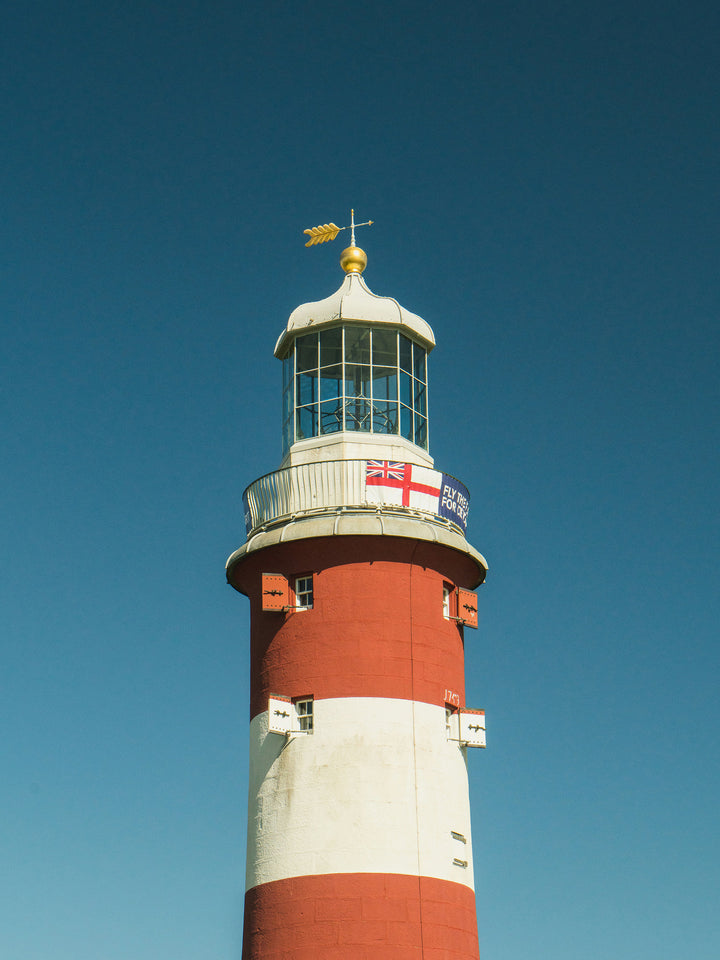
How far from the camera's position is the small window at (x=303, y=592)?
30.8 metres

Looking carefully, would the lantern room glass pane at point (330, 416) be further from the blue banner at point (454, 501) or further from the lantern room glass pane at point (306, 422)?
the blue banner at point (454, 501)

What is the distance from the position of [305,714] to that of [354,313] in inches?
402

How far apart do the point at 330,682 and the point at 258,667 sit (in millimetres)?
2446

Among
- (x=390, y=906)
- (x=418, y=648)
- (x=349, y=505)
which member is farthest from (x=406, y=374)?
(x=390, y=906)

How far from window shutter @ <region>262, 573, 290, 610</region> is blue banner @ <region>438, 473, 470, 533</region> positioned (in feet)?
13.7

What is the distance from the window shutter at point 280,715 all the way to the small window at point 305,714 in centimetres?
22

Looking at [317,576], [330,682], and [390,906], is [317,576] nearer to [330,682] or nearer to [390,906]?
[330,682]

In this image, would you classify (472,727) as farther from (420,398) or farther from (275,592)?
(420,398)

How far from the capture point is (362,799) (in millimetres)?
28344

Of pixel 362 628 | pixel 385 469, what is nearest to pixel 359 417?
pixel 385 469

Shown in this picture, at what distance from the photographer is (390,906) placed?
90.5ft

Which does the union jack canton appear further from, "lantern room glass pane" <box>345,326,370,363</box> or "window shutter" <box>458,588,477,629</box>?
"lantern room glass pane" <box>345,326,370,363</box>

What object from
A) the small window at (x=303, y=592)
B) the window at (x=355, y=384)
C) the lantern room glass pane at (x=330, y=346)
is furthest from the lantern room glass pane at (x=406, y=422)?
the small window at (x=303, y=592)

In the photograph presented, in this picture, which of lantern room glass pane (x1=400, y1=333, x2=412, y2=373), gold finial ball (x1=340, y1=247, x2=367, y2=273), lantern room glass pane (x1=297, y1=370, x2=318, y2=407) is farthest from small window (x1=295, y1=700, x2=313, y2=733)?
gold finial ball (x1=340, y1=247, x2=367, y2=273)
